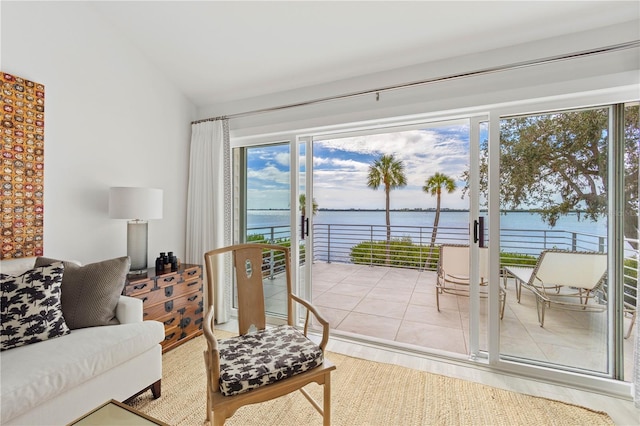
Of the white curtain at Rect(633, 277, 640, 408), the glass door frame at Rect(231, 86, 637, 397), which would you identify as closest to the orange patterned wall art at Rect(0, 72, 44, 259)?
the glass door frame at Rect(231, 86, 637, 397)

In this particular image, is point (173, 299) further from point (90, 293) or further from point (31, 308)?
point (31, 308)

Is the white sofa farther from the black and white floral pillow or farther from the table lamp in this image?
the table lamp

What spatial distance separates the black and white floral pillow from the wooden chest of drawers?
1.75 ft

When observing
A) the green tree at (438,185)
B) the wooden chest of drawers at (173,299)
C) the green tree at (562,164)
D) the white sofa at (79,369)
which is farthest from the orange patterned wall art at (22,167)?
the green tree at (438,185)

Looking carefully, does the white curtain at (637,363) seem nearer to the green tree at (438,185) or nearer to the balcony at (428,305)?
the balcony at (428,305)

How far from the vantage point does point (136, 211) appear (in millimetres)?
2291

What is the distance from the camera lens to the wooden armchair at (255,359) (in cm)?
127

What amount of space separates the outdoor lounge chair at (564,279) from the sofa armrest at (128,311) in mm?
2671

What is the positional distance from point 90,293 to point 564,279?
324 centimetres

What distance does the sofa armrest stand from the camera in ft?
6.11

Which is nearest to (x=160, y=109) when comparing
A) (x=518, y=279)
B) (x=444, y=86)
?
(x=444, y=86)

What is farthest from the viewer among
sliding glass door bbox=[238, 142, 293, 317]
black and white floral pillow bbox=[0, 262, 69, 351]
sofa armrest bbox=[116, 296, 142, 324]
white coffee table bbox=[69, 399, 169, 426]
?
sliding glass door bbox=[238, 142, 293, 317]

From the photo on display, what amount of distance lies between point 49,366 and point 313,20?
2.63 m

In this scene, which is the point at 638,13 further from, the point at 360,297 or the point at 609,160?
the point at 360,297
